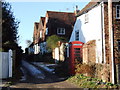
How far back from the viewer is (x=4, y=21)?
58.5 ft

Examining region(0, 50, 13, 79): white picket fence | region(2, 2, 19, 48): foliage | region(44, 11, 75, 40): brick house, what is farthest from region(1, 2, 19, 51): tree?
region(44, 11, 75, 40): brick house

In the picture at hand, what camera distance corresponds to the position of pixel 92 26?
18016 mm

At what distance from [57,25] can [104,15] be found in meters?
23.3

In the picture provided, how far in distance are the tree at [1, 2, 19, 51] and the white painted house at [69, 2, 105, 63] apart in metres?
6.88

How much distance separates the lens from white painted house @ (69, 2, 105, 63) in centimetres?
1578

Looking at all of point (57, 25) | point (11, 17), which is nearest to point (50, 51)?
point (57, 25)

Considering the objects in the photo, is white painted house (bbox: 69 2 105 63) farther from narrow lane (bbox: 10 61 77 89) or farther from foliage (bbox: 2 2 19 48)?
foliage (bbox: 2 2 19 48)

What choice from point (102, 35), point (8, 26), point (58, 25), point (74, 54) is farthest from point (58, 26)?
point (102, 35)

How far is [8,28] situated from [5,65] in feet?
21.8

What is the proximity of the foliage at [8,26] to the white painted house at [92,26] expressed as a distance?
6.86m

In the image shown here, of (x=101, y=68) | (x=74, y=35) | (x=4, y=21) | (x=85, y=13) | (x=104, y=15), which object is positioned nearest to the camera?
(x=101, y=68)

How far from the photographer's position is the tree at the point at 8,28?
57.8 feet

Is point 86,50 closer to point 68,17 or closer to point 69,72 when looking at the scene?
point 69,72

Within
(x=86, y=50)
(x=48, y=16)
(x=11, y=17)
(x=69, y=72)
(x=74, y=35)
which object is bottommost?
(x=69, y=72)
